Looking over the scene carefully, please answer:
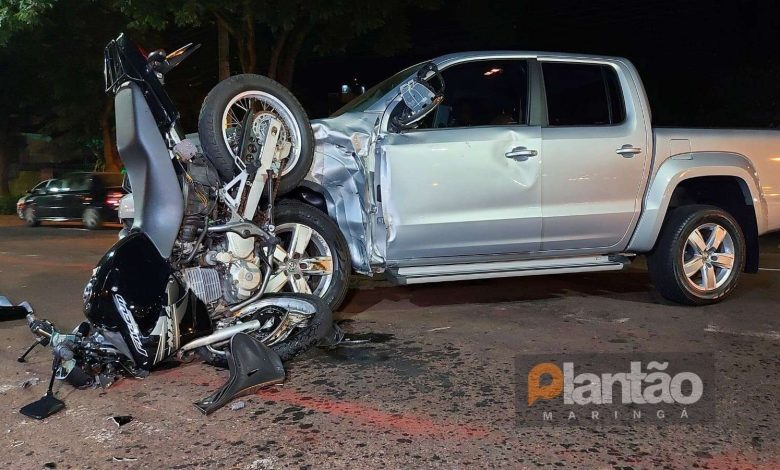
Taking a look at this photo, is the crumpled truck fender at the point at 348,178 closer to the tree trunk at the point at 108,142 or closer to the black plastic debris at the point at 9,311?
the black plastic debris at the point at 9,311

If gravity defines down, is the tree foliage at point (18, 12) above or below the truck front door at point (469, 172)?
above

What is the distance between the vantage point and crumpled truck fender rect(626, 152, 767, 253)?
564 centimetres

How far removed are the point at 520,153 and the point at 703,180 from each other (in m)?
2.02

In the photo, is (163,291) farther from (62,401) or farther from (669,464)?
(669,464)

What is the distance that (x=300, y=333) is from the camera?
452cm

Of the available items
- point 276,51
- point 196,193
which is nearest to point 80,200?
point 276,51

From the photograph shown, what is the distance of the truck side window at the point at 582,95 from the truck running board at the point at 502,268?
111 centimetres

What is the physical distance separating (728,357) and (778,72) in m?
13.0

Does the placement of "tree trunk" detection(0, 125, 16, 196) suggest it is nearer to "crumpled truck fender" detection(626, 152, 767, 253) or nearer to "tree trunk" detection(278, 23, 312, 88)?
"tree trunk" detection(278, 23, 312, 88)

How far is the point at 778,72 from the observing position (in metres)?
15.1

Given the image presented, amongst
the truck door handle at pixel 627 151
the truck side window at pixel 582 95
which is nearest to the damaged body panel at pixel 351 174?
the truck side window at pixel 582 95

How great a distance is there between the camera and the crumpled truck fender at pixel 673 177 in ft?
18.5
